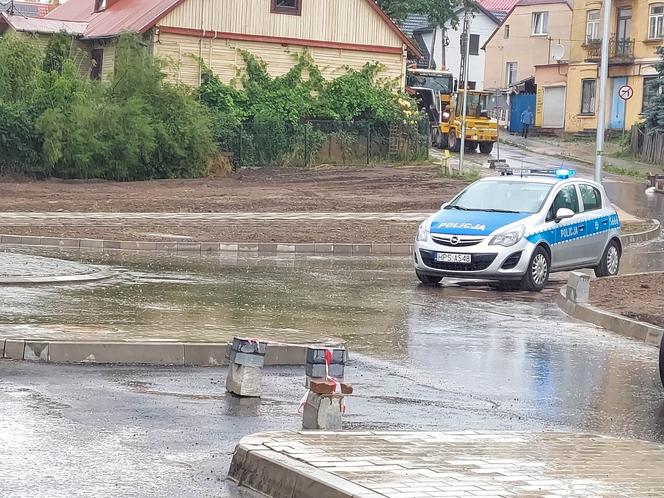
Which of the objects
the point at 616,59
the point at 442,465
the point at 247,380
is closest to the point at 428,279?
the point at 247,380

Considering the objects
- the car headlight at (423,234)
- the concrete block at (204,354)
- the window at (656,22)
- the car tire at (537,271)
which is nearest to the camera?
the concrete block at (204,354)

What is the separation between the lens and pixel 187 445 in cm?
776

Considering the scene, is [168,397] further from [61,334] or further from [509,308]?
[509,308]

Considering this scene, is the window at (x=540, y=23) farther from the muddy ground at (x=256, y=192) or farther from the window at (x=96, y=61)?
the muddy ground at (x=256, y=192)

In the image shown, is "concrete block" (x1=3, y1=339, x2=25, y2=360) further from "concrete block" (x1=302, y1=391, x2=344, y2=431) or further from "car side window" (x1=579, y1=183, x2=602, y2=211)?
"car side window" (x1=579, y1=183, x2=602, y2=211)

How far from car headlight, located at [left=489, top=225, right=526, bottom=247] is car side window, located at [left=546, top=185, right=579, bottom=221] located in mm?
980

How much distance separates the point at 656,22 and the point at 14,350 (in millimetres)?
59965

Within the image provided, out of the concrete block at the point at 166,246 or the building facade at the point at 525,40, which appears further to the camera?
the building facade at the point at 525,40

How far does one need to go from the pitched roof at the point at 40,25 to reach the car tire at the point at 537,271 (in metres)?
33.1

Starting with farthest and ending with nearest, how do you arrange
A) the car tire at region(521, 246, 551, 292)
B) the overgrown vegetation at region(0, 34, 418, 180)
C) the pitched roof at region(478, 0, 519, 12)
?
the pitched roof at region(478, 0, 519, 12)
the overgrown vegetation at region(0, 34, 418, 180)
the car tire at region(521, 246, 551, 292)

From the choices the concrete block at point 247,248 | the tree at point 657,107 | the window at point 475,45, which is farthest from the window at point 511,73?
the concrete block at point 247,248

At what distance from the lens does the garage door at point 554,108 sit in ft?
238

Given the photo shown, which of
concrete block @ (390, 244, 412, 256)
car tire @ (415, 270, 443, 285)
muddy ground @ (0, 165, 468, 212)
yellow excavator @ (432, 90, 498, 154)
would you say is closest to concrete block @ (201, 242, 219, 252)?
concrete block @ (390, 244, 412, 256)

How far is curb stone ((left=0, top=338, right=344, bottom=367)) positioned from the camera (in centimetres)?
1052
